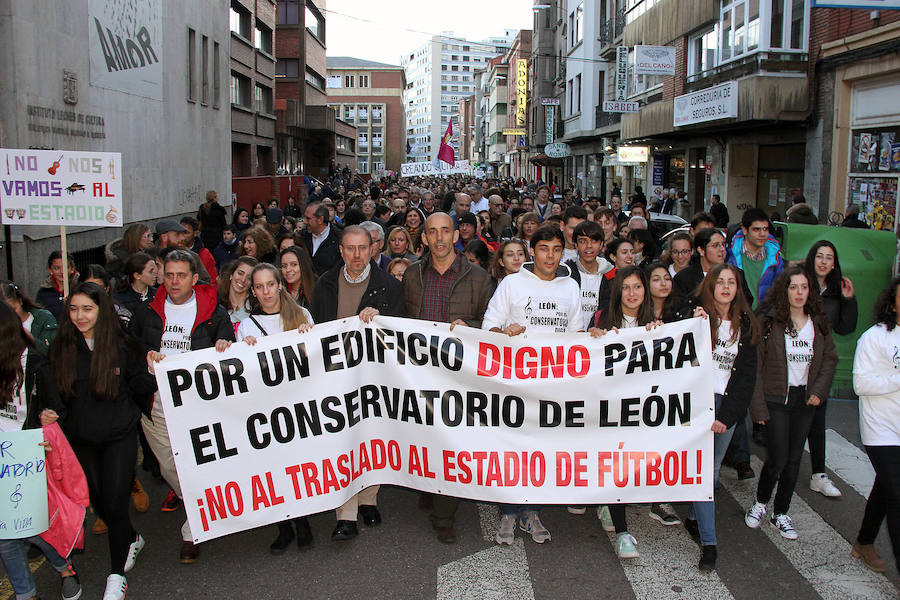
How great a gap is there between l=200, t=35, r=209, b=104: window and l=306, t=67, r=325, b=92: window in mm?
24428

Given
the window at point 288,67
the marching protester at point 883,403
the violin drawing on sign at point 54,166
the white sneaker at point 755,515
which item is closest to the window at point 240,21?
the window at point 288,67

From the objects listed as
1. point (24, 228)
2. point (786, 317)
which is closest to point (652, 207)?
point (24, 228)

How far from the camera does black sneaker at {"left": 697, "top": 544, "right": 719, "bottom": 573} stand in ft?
15.4

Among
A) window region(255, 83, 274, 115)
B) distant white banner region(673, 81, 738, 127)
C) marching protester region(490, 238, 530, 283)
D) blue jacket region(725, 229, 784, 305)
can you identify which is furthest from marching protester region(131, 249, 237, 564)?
window region(255, 83, 274, 115)

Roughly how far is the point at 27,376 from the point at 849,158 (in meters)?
15.9

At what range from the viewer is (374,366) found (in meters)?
5.12

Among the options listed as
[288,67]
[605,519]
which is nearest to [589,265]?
A: [605,519]

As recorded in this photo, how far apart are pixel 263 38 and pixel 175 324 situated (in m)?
35.4

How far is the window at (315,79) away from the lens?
4831cm

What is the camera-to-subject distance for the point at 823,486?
5.90m

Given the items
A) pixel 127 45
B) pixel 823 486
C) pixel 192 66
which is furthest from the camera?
pixel 192 66

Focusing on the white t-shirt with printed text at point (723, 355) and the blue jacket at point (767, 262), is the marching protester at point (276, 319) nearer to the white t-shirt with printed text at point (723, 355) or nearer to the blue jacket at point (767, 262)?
the white t-shirt with printed text at point (723, 355)

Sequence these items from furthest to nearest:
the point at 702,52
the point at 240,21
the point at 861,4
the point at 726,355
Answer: the point at 240,21, the point at 702,52, the point at 861,4, the point at 726,355

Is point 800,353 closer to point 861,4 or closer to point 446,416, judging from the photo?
point 446,416
